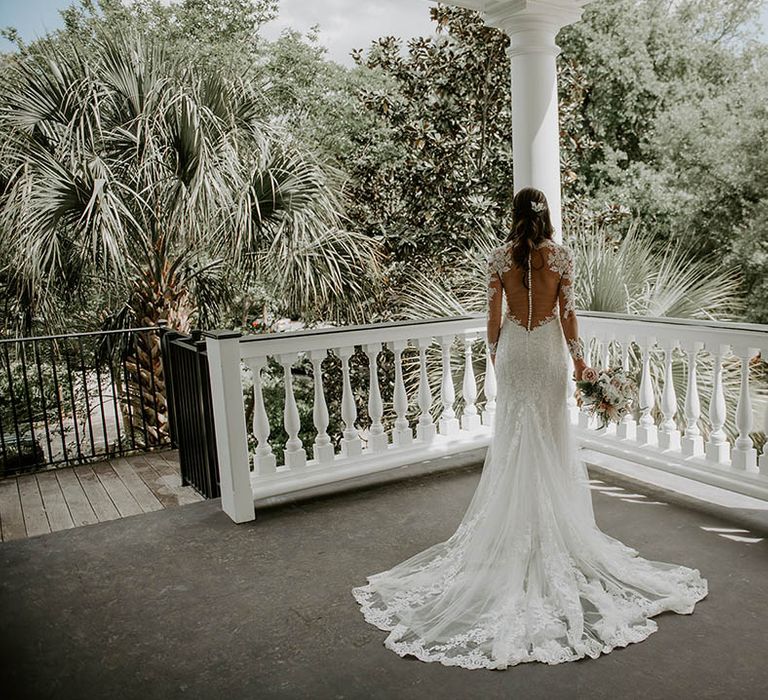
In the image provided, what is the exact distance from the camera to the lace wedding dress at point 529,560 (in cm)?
262

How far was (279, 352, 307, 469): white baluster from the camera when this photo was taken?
13.9 ft

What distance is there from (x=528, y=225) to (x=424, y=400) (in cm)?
197

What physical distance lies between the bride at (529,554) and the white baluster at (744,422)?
113 centimetres

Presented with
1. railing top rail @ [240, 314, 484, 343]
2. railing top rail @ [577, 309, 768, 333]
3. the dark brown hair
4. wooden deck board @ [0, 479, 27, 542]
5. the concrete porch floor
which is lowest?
the concrete porch floor

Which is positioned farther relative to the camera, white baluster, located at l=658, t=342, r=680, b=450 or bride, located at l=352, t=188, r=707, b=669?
white baluster, located at l=658, t=342, r=680, b=450

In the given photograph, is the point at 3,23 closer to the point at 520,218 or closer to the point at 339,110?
the point at 339,110

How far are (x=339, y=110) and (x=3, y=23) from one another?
260 inches

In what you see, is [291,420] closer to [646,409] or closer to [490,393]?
[490,393]

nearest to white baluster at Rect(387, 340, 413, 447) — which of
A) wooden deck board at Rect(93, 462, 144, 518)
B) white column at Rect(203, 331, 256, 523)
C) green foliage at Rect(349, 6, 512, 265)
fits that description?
white column at Rect(203, 331, 256, 523)

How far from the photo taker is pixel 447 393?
4.96m

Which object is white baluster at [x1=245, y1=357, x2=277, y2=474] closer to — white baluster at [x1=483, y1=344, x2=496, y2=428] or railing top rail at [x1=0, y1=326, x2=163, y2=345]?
railing top rail at [x1=0, y1=326, x2=163, y2=345]

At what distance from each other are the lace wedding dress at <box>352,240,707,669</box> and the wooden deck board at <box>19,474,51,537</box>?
217 centimetres

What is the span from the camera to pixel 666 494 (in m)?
4.16

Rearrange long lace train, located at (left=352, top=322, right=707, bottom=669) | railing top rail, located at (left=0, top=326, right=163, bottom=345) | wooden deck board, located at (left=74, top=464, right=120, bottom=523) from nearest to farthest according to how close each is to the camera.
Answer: long lace train, located at (left=352, top=322, right=707, bottom=669) < wooden deck board, located at (left=74, top=464, right=120, bottom=523) < railing top rail, located at (left=0, top=326, right=163, bottom=345)
